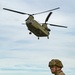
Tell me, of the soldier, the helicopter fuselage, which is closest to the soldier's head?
the soldier

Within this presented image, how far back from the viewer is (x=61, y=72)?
23.9 ft

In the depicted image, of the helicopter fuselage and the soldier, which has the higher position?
the helicopter fuselage

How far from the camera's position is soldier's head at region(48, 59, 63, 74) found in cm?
739

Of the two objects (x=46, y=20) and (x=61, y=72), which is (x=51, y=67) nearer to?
(x=61, y=72)

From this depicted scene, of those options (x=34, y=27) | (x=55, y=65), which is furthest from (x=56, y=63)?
(x=34, y=27)

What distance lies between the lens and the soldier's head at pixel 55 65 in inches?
291

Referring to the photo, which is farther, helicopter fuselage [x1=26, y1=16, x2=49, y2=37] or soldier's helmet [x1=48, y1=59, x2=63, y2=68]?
helicopter fuselage [x1=26, y1=16, x2=49, y2=37]

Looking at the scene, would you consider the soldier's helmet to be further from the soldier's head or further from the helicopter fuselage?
the helicopter fuselage

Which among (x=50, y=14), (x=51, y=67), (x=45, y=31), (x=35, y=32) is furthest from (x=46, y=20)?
(x=51, y=67)

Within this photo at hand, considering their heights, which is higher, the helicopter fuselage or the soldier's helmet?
the helicopter fuselage

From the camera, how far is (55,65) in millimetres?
7449

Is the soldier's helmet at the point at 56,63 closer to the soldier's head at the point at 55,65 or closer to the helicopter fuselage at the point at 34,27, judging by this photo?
the soldier's head at the point at 55,65

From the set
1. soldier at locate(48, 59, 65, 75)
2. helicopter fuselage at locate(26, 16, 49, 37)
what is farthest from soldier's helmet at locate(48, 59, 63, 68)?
helicopter fuselage at locate(26, 16, 49, 37)

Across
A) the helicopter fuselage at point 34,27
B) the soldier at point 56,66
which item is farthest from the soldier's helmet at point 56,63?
the helicopter fuselage at point 34,27
